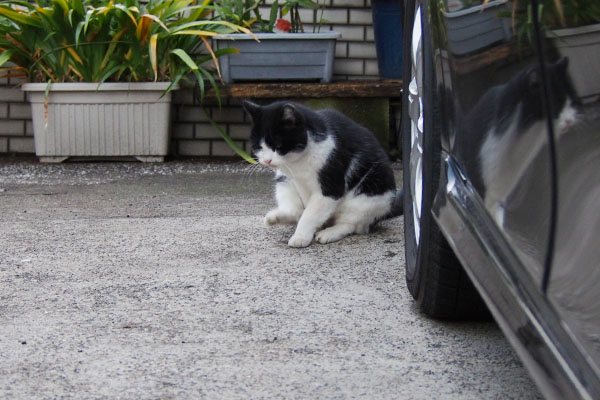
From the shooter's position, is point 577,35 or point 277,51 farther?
point 277,51

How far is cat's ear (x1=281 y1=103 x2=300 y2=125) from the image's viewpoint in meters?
3.55

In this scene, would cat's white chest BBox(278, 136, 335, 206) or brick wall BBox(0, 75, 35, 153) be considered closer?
cat's white chest BBox(278, 136, 335, 206)

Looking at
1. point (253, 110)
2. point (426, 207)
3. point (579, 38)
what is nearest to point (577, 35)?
point (579, 38)

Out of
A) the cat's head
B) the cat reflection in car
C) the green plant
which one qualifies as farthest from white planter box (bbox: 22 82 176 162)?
the green plant

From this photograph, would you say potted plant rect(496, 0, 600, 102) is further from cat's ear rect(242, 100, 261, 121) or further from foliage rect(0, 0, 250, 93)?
foliage rect(0, 0, 250, 93)


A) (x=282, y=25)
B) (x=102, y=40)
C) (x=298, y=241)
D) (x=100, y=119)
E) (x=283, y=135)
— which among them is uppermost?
(x=282, y=25)

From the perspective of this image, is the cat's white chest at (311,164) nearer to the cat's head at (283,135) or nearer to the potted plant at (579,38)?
the cat's head at (283,135)

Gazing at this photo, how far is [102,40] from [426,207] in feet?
13.0

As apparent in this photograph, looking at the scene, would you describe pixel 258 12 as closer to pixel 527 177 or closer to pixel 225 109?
pixel 225 109

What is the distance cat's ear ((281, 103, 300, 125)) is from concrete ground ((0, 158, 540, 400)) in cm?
50

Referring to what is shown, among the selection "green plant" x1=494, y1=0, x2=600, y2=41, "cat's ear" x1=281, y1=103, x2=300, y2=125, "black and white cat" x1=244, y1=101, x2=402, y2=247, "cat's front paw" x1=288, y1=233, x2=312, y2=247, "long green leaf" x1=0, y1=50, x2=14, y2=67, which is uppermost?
"green plant" x1=494, y1=0, x2=600, y2=41

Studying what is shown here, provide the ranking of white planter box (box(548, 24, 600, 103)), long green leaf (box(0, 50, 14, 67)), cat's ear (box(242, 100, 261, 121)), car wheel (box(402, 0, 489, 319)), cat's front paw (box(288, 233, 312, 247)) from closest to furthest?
1. white planter box (box(548, 24, 600, 103))
2. car wheel (box(402, 0, 489, 319))
3. cat's front paw (box(288, 233, 312, 247))
4. cat's ear (box(242, 100, 261, 121))
5. long green leaf (box(0, 50, 14, 67))

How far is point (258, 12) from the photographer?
6035mm

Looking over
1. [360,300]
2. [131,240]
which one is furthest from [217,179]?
[360,300]
